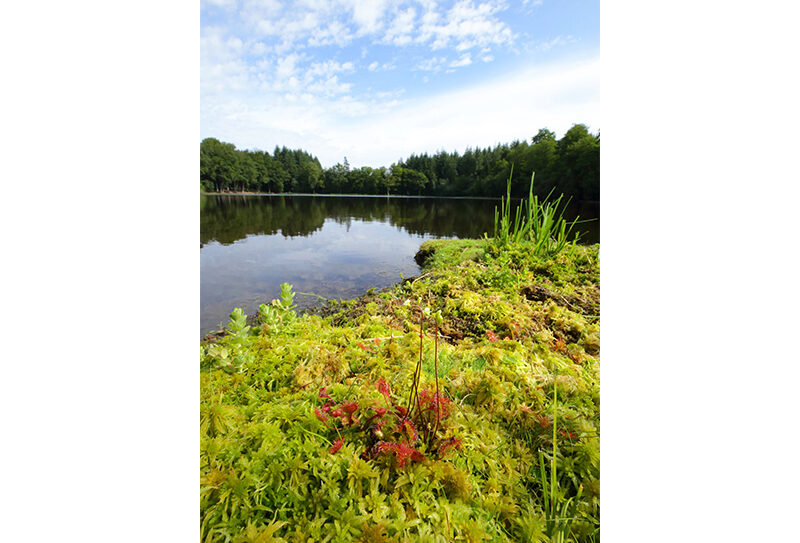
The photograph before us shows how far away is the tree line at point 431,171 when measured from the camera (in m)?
4.10

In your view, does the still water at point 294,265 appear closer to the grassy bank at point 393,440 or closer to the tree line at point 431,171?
the tree line at point 431,171

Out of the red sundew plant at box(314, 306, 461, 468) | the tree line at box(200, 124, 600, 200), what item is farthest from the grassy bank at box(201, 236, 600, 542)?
the tree line at box(200, 124, 600, 200)

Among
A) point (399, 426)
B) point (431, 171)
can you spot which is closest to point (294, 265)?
point (399, 426)

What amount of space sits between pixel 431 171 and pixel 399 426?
8.89 metres

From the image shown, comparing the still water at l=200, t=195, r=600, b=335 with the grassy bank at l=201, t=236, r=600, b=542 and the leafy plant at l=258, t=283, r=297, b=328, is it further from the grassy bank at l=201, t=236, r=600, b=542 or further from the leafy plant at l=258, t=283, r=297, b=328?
the grassy bank at l=201, t=236, r=600, b=542

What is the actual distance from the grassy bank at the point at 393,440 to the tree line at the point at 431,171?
5.15 ft

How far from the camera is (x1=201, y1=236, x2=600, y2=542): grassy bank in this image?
62 centimetres

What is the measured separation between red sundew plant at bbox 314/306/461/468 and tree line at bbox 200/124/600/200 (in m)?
1.90

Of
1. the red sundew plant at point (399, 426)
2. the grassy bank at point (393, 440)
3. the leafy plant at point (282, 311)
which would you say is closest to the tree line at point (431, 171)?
the leafy plant at point (282, 311)
